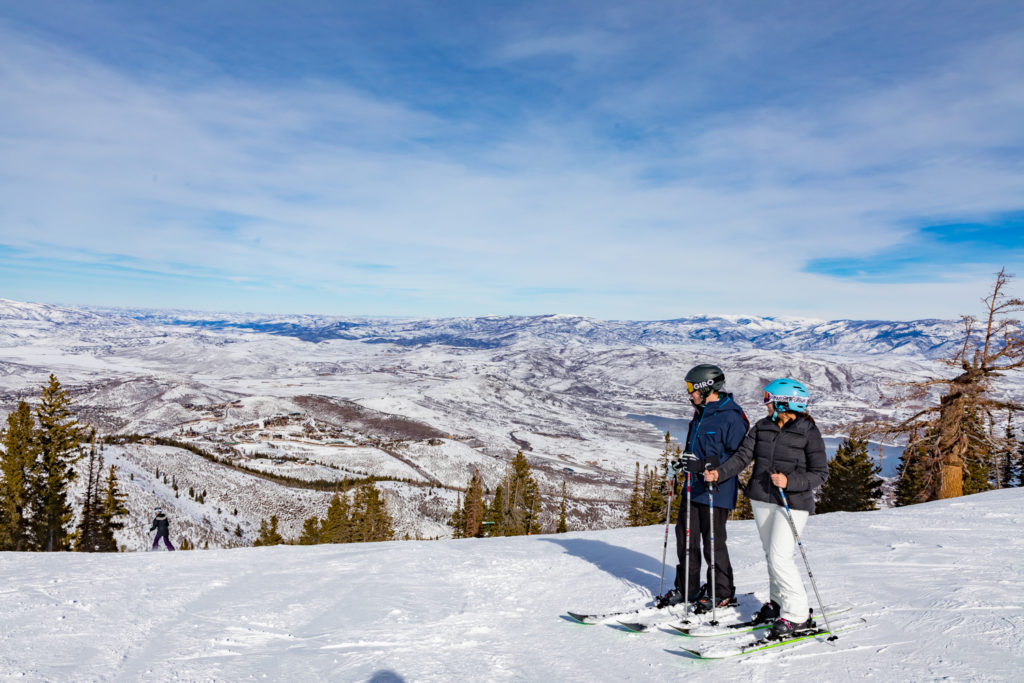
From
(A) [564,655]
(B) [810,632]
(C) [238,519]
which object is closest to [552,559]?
(A) [564,655]

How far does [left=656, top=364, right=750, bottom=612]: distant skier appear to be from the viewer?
682cm

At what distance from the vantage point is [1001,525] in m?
11.2

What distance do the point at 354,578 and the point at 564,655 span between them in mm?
5136

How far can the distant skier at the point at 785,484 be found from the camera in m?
5.93

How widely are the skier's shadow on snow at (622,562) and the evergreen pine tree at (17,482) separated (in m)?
36.4

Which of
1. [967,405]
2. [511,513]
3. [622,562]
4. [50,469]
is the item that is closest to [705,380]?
[622,562]

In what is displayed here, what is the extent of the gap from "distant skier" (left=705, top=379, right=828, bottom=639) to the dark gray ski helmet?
32.1 inches

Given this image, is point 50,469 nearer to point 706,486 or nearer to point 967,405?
point 706,486

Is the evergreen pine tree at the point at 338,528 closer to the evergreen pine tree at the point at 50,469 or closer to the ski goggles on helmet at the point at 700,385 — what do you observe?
the evergreen pine tree at the point at 50,469

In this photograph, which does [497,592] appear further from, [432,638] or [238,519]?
[238,519]

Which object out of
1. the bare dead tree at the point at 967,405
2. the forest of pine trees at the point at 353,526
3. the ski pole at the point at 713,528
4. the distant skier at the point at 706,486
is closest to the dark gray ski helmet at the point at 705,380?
the distant skier at the point at 706,486

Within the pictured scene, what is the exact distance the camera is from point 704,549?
743 centimetres

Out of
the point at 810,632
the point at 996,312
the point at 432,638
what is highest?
the point at 996,312

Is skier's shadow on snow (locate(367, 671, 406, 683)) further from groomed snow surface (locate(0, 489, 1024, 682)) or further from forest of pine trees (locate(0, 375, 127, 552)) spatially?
forest of pine trees (locate(0, 375, 127, 552))
